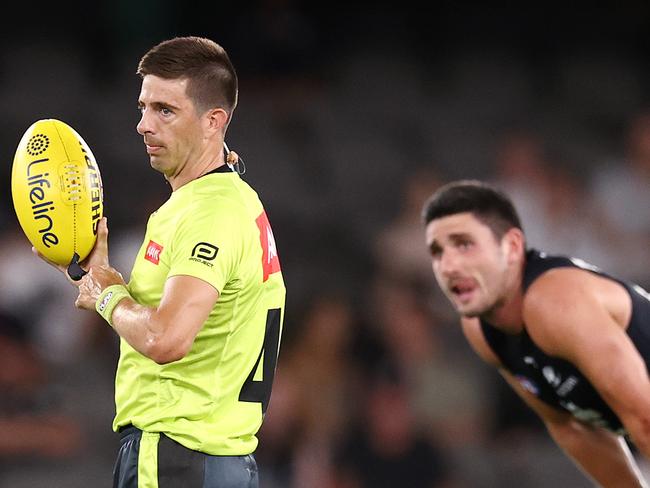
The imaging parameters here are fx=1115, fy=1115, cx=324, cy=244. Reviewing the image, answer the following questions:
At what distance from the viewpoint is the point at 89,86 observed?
8797mm

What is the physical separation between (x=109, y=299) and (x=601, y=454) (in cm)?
255

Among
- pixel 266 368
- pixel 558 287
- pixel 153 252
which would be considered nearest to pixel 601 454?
pixel 558 287

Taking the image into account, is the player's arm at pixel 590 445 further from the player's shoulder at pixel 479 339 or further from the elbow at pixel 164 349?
the elbow at pixel 164 349

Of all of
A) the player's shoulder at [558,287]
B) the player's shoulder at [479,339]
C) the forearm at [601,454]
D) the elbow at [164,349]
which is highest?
the player's shoulder at [558,287]

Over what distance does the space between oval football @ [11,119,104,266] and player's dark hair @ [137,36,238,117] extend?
33 cm

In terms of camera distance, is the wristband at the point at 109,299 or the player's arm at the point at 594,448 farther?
the player's arm at the point at 594,448

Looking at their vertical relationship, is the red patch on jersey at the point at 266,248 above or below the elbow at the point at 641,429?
above

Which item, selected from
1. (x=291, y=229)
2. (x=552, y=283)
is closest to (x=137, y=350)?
(x=552, y=283)

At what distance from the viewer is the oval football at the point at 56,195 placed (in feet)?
10.4

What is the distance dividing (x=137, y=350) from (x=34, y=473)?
3.69 metres

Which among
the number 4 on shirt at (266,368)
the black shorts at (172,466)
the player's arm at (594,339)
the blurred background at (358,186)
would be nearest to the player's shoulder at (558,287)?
the player's arm at (594,339)

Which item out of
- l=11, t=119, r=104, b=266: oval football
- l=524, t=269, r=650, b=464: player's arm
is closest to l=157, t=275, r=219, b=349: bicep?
l=11, t=119, r=104, b=266: oval football

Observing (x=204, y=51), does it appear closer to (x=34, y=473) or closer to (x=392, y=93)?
(x=34, y=473)

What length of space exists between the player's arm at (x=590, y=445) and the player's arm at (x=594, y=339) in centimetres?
60
